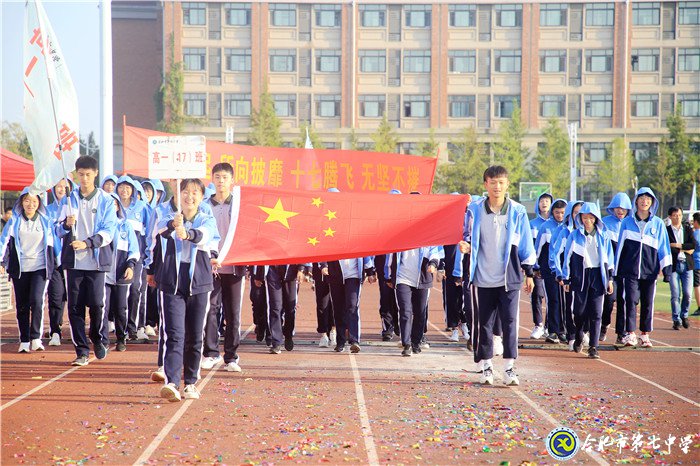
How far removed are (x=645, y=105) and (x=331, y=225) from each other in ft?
171

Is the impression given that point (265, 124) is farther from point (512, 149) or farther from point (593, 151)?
point (593, 151)

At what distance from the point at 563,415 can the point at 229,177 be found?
14.2 feet

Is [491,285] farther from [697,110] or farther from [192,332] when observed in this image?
[697,110]

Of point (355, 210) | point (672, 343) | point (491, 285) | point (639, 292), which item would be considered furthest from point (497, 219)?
point (672, 343)

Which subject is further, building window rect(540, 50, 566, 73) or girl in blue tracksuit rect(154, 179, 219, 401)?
building window rect(540, 50, 566, 73)

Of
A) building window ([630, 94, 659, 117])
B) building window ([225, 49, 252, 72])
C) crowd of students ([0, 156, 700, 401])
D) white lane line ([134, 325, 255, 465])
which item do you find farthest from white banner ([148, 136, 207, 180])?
building window ([630, 94, 659, 117])

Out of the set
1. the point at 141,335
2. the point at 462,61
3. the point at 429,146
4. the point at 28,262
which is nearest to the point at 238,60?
the point at 429,146

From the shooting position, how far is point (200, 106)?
5903cm

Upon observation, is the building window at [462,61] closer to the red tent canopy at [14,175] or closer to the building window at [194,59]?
the building window at [194,59]

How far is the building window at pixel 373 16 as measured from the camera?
57.5 metres

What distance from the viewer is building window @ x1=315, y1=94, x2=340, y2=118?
2290 inches

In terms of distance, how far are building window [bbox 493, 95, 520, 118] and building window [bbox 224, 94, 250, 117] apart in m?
16.1

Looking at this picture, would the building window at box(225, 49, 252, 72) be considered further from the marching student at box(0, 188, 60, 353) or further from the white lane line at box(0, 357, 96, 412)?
the white lane line at box(0, 357, 96, 412)

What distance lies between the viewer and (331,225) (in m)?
10.3
